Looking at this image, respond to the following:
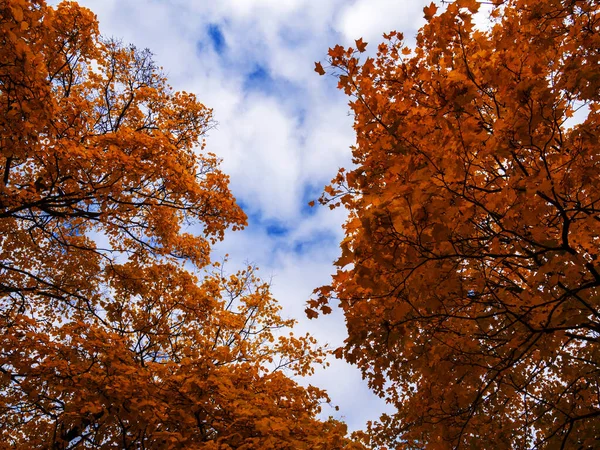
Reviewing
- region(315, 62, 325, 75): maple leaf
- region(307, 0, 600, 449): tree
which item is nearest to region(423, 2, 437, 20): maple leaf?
region(307, 0, 600, 449): tree

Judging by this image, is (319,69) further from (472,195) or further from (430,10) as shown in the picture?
(472,195)

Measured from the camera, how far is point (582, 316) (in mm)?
3119

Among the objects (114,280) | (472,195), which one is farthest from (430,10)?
(114,280)

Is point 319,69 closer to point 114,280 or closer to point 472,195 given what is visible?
Result: point 472,195

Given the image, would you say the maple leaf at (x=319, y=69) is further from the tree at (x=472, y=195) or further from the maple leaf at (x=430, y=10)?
the maple leaf at (x=430, y=10)

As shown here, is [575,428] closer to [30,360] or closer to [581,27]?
[581,27]

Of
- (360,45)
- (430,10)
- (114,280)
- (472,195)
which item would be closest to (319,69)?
(360,45)

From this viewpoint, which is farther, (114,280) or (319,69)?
(114,280)

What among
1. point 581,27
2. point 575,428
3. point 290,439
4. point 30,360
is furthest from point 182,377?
point 581,27

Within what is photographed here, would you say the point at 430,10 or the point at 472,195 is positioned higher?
the point at 430,10

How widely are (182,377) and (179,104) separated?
6.52 m

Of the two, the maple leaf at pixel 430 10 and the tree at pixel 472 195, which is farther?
the maple leaf at pixel 430 10

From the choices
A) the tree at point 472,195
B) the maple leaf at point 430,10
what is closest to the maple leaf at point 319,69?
the tree at point 472,195

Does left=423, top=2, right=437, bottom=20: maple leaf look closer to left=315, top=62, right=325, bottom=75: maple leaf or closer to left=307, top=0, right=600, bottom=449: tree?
left=307, top=0, right=600, bottom=449: tree
